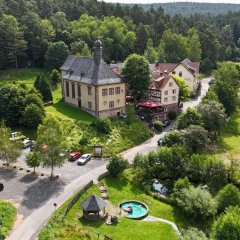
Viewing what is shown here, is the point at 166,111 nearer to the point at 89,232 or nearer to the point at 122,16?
the point at 89,232

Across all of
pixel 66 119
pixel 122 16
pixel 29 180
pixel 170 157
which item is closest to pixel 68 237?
pixel 29 180

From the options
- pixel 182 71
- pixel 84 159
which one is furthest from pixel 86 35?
pixel 84 159

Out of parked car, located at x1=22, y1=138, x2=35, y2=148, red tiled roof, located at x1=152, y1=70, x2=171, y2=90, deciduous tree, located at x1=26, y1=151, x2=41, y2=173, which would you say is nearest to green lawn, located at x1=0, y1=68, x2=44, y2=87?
red tiled roof, located at x1=152, y1=70, x2=171, y2=90

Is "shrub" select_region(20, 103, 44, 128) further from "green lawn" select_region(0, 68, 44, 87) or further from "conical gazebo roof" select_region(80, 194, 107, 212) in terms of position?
"green lawn" select_region(0, 68, 44, 87)

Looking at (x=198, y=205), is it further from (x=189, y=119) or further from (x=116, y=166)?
(x=189, y=119)

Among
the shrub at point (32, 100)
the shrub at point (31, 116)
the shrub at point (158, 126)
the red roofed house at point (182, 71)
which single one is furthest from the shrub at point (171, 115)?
the shrub at point (31, 116)

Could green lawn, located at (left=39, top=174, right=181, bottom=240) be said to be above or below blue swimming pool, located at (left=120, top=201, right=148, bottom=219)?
above
